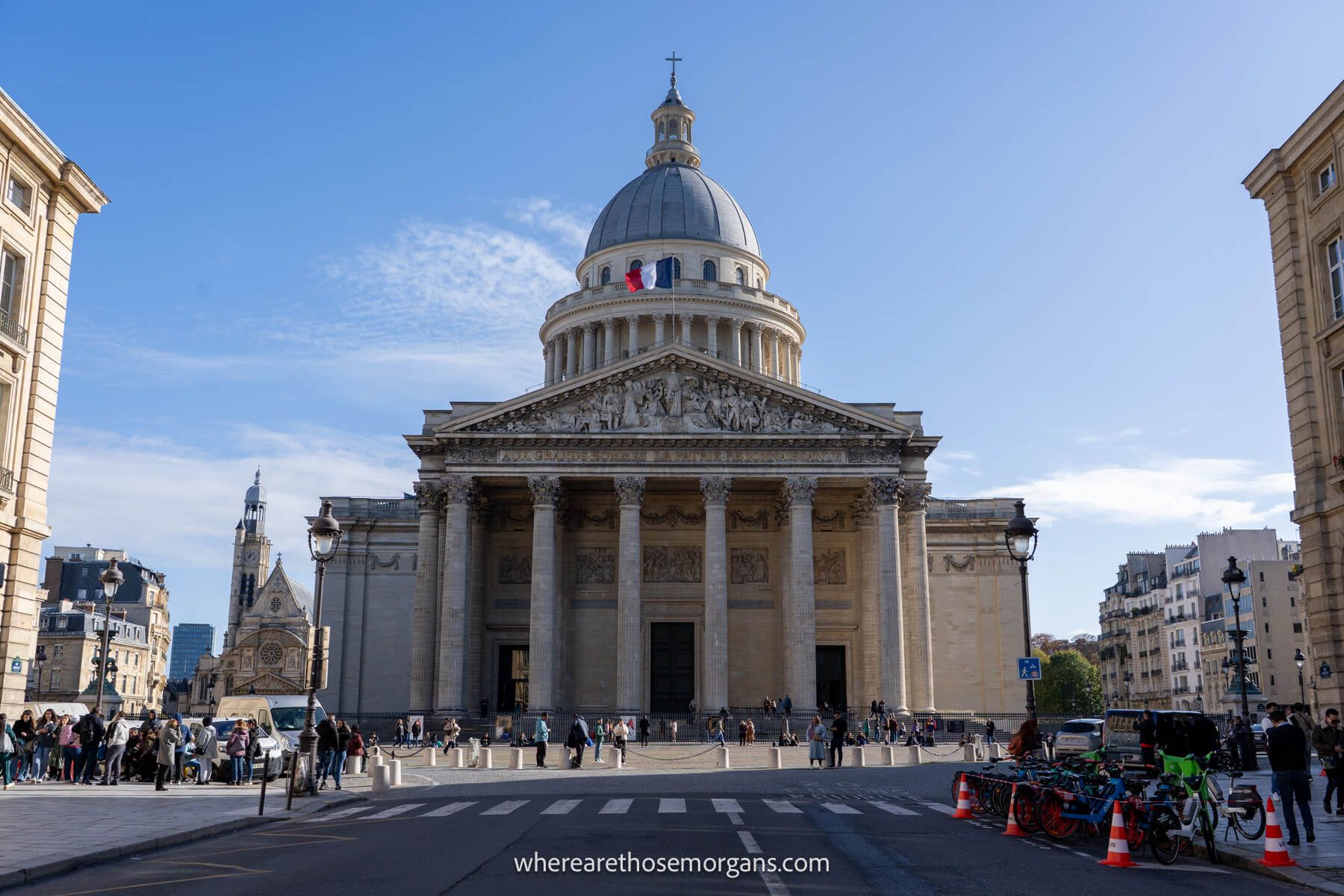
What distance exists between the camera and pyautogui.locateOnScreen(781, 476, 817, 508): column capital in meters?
54.8

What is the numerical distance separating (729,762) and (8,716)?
2109cm

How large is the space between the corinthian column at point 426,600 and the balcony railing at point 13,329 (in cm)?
2641

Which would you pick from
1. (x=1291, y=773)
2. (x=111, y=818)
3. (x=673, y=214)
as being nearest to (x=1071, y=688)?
(x=673, y=214)

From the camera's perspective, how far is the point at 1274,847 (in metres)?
14.0

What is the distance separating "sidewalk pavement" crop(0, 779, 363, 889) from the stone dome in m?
58.7

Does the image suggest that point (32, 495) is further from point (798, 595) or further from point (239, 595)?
point (239, 595)

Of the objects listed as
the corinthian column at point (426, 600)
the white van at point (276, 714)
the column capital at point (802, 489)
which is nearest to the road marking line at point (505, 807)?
the white van at point (276, 714)

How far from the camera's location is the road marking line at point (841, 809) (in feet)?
70.3

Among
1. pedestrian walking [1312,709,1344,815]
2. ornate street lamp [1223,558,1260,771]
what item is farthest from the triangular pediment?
pedestrian walking [1312,709,1344,815]

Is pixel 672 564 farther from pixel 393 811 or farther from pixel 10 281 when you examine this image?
pixel 393 811

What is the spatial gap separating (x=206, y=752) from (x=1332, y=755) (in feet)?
78.7

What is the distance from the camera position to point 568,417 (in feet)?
183

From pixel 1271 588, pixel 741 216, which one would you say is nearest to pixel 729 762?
pixel 741 216

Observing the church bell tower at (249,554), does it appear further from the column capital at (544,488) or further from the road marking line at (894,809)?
the road marking line at (894,809)
